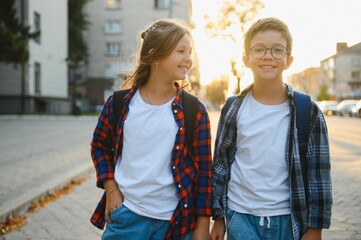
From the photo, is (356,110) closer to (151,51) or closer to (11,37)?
(11,37)

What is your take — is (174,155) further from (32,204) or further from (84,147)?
(84,147)

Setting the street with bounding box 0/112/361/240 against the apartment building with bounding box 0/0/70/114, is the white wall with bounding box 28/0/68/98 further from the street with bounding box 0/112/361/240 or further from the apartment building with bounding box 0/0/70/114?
the street with bounding box 0/112/361/240

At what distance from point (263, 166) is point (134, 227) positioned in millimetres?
759

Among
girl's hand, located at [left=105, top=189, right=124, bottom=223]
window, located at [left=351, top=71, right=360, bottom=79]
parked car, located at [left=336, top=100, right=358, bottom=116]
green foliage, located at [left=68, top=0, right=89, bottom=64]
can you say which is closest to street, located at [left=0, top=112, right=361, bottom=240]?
girl's hand, located at [left=105, top=189, right=124, bottom=223]

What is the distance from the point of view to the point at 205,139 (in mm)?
2480

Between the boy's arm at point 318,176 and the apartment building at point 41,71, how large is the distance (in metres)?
30.5

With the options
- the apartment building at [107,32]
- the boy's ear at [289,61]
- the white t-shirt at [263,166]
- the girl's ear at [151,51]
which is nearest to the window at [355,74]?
the apartment building at [107,32]

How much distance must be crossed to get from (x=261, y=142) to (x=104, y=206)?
0.97m

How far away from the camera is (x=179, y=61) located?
250 centimetres

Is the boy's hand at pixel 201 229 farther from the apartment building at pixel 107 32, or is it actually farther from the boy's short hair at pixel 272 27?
the apartment building at pixel 107 32

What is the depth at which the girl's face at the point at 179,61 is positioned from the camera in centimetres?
250

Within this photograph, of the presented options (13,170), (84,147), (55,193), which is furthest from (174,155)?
(84,147)

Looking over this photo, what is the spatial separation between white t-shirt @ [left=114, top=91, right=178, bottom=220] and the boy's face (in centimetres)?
55

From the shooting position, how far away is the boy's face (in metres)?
2.51
